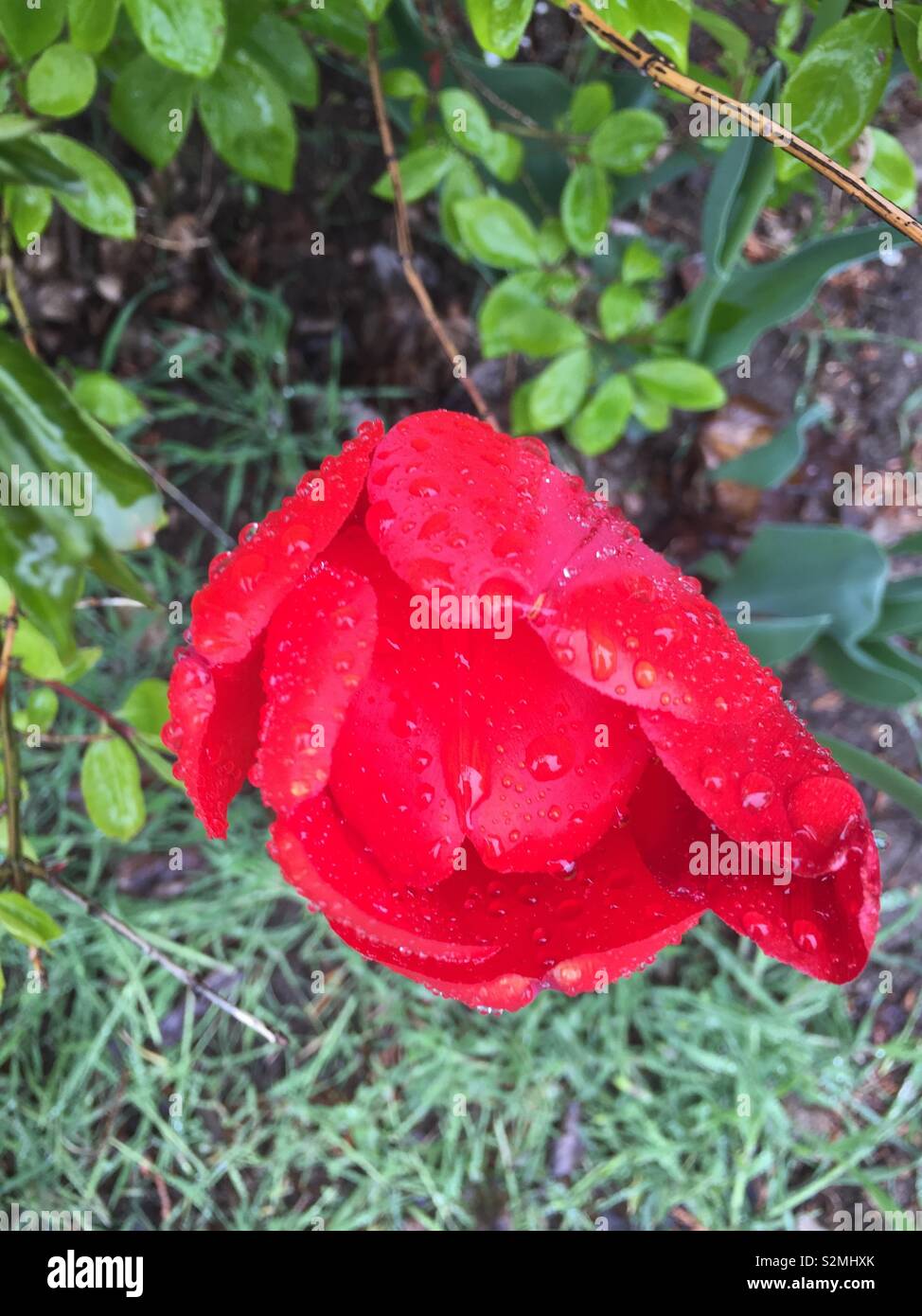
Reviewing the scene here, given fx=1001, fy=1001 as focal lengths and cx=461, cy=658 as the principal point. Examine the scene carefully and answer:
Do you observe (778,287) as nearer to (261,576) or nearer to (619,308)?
(619,308)

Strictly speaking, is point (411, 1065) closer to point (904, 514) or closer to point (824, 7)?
point (904, 514)

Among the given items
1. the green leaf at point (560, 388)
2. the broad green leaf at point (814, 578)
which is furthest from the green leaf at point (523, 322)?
the broad green leaf at point (814, 578)

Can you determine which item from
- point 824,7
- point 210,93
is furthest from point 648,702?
point 210,93

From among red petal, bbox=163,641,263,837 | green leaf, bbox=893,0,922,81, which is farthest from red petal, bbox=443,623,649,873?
green leaf, bbox=893,0,922,81

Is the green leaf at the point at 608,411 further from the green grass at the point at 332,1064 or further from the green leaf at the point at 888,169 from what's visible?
the green grass at the point at 332,1064

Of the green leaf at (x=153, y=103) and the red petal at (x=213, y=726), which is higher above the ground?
the green leaf at (x=153, y=103)

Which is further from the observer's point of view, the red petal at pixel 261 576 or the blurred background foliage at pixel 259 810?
the blurred background foliage at pixel 259 810
